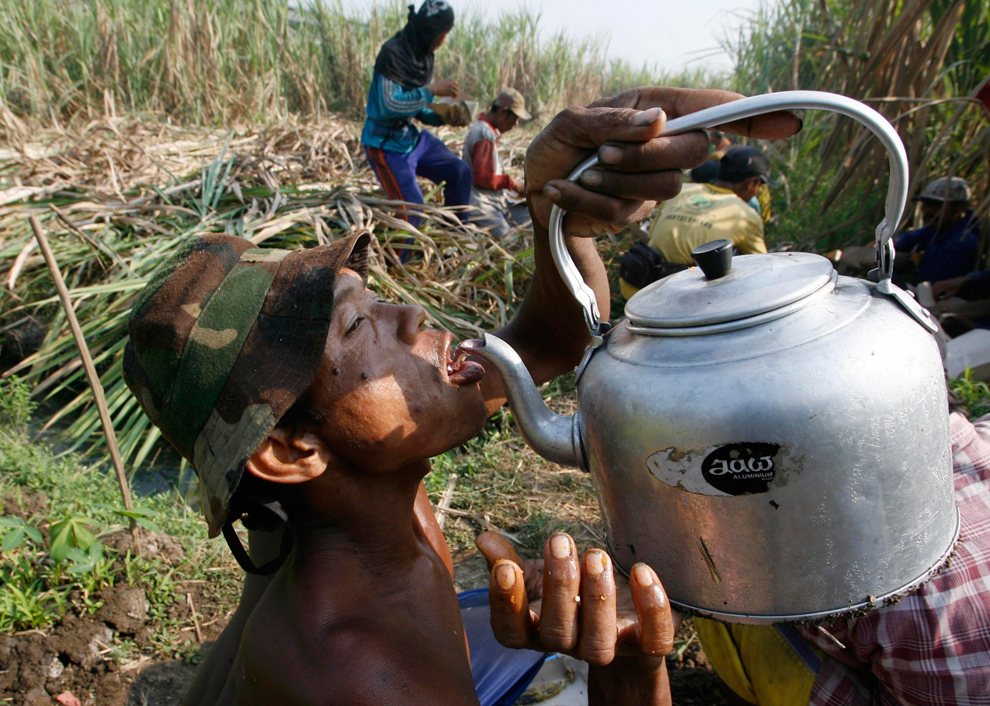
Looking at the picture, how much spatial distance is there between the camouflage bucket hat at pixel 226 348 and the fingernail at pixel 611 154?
0.53 meters

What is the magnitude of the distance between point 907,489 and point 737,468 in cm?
28

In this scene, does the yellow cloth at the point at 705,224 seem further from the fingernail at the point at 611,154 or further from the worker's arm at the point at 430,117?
the fingernail at the point at 611,154

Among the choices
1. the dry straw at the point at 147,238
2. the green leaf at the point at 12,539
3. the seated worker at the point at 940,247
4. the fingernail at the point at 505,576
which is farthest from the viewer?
the seated worker at the point at 940,247

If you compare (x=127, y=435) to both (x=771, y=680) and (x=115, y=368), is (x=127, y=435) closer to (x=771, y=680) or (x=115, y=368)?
(x=115, y=368)

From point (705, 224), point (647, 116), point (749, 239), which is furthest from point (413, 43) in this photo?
point (647, 116)

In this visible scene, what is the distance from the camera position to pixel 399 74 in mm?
5336

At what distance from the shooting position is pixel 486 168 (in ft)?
20.4

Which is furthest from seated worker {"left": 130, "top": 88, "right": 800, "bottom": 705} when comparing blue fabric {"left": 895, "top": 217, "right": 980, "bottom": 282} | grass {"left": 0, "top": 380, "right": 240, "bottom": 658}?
blue fabric {"left": 895, "top": 217, "right": 980, "bottom": 282}

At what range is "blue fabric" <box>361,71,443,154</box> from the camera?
5.27 metres

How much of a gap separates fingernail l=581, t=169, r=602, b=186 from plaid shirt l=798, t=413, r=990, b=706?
1.22 metres

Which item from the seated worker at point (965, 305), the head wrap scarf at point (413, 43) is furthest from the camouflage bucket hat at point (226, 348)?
the seated worker at point (965, 305)

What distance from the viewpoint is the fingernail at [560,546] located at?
101 centimetres

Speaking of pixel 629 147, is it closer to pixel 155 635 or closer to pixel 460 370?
pixel 460 370

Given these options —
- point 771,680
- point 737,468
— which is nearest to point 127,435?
point 771,680
